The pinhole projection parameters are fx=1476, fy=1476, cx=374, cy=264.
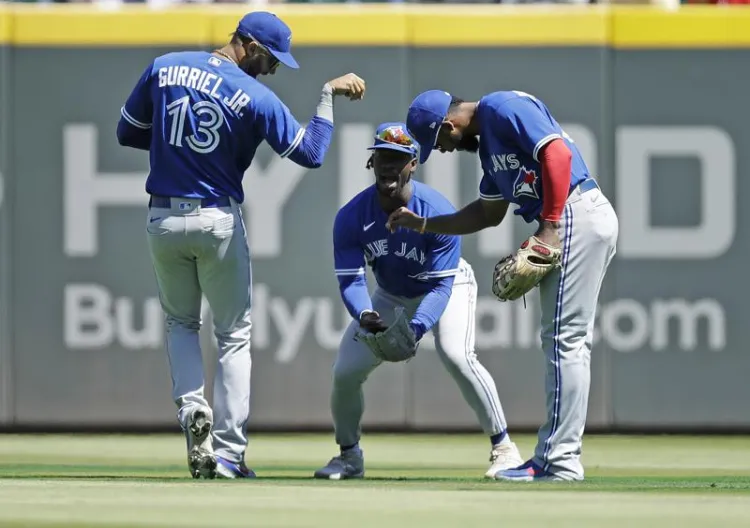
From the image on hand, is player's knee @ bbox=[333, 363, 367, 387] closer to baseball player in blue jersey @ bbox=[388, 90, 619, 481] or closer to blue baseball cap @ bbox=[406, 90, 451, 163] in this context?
baseball player in blue jersey @ bbox=[388, 90, 619, 481]

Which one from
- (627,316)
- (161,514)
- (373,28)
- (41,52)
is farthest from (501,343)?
(161,514)

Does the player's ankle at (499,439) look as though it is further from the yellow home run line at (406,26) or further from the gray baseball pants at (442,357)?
the yellow home run line at (406,26)

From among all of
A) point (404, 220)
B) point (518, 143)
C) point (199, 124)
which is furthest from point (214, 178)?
point (518, 143)

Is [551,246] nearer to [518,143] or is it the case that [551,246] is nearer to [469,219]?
[518,143]

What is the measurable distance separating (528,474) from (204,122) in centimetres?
212

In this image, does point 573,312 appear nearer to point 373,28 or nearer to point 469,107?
point 469,107

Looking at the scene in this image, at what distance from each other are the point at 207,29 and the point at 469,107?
3.91 meters

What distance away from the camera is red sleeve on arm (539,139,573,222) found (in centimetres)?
604

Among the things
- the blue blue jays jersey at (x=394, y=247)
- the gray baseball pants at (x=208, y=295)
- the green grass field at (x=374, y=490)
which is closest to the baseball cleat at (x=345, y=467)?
the green grass field at (x=374, y=490)

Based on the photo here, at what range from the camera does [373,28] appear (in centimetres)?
997

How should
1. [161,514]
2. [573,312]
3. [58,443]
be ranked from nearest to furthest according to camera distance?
[161,514]
[573,312]
[58,443]

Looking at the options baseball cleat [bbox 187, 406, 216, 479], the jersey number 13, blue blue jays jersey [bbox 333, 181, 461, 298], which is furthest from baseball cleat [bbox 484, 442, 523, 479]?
the jersey number 13

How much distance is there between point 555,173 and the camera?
19.8 feet

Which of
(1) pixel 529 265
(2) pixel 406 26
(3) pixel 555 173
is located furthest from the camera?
(2) pixel 406 26
